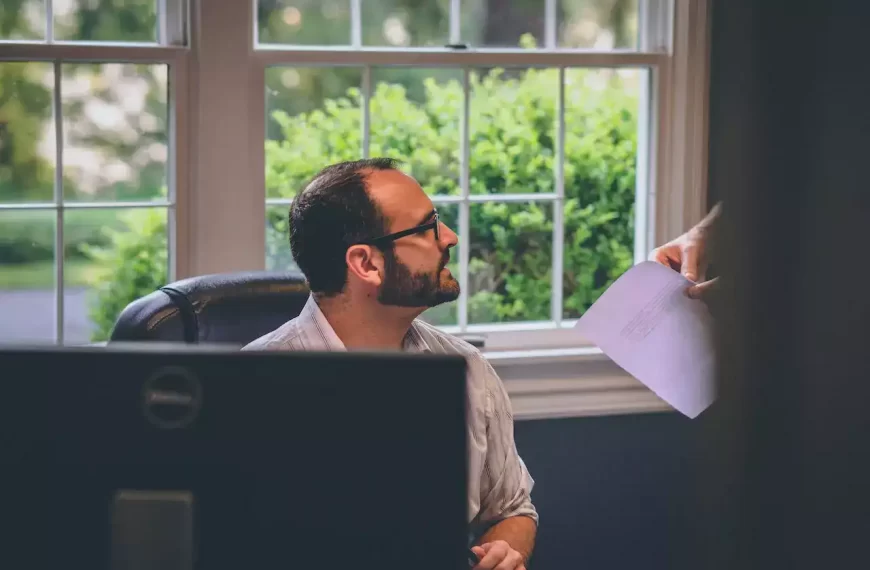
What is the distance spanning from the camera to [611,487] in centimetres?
298

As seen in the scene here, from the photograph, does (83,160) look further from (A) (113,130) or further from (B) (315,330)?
(B) (315,330)

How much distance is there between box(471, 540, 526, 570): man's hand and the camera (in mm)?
1637

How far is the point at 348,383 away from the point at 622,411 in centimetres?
223

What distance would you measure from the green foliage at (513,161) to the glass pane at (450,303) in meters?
0.01

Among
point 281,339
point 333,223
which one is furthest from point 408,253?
point 281,339

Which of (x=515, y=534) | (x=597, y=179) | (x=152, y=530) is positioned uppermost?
(x=597, y=179)

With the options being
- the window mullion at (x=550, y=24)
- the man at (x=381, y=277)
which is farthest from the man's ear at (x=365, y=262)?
the window mullion at (x=550, y=24)

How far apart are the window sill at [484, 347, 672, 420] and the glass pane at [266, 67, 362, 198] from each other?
26.0 inches

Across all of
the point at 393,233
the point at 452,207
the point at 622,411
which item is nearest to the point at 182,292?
the point at 393,233

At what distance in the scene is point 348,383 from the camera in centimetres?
80

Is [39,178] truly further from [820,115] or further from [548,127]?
[820,115]

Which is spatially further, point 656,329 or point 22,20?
point 22,20

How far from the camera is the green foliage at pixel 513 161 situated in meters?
2.72

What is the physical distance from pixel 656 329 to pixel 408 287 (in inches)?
18.8
